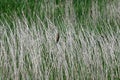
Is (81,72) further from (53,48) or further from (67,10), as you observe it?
(67,10)

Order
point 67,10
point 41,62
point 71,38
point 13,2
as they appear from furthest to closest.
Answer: point 13,2 < point 67,10 < point 71,38 < point 41,62

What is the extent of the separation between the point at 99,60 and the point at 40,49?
0.59m

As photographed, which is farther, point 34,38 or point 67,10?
point 67,10

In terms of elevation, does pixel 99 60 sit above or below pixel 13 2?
below

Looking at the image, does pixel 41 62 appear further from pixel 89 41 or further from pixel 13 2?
pixel 13 2

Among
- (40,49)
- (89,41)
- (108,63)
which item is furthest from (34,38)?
(108,63)

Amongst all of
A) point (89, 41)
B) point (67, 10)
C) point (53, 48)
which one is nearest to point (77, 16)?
point (67, 10)

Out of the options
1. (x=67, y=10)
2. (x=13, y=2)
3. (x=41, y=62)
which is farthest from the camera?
(x=13, y=2)

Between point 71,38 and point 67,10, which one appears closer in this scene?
point 71,38

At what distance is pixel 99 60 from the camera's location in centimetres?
312

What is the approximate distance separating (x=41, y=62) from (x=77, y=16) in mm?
1440

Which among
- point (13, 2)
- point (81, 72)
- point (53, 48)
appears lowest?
point (81, 72)

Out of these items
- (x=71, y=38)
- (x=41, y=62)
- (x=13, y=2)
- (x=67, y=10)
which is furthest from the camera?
(x=13, y=2)

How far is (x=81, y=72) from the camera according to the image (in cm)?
304
